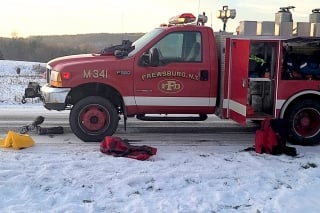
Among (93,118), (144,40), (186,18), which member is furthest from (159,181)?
(186,18)

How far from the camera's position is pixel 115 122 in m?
8.56

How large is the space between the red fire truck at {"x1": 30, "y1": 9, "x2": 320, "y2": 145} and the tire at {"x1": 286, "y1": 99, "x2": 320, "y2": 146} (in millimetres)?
18

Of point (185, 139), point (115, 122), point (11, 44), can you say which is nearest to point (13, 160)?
point (115, 122)

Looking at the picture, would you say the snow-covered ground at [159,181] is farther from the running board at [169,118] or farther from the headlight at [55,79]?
the headlight at [55,79]

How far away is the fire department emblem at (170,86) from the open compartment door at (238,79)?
947 mm

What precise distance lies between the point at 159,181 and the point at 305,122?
394 centimetres

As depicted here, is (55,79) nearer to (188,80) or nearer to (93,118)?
(93,118)

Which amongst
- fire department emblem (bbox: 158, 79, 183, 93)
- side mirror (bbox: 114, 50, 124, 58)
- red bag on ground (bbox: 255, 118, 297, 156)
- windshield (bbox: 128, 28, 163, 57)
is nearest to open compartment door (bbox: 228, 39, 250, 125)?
red bag on ground (bbox: 255, 118, 297, 156)

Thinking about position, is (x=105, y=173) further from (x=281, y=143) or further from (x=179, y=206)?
(x=281, y=143)

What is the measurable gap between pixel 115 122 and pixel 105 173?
88.2 inches

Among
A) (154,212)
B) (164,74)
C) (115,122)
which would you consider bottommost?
(154,212)

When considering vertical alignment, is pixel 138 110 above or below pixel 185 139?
above

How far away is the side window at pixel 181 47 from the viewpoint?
8.61 meters

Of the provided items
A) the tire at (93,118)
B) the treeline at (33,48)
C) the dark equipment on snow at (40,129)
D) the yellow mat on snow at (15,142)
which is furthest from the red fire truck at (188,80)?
the treeline at (33,48)
